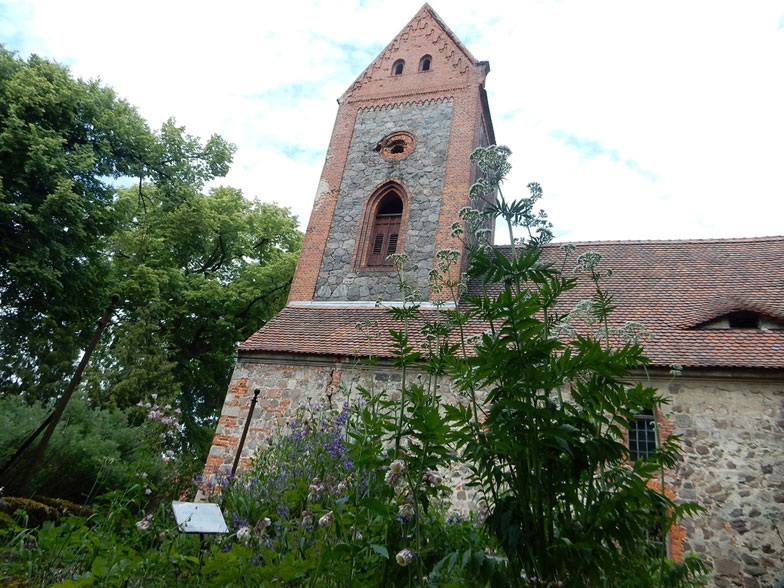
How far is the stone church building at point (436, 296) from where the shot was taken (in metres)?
7.55

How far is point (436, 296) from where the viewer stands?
1103 cm

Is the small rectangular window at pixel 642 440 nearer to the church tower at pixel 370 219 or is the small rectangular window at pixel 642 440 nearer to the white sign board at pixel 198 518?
the church tower at pixel 370 219

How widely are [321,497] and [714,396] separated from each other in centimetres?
719

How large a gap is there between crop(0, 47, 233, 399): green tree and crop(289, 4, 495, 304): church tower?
20.4ft

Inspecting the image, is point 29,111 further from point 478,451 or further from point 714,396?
point 714,396

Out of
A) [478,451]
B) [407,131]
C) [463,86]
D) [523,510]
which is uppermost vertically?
[463,86]

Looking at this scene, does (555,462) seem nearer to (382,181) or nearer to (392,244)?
(392,244)

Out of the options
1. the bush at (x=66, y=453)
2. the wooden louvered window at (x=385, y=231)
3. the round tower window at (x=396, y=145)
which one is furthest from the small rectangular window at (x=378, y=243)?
the bush at (x=66, y=453)

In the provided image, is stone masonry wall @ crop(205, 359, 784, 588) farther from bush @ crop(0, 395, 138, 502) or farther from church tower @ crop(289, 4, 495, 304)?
church tower @ crop(289, 4, 495, 304)

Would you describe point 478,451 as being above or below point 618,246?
below

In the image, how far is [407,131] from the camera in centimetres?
1445

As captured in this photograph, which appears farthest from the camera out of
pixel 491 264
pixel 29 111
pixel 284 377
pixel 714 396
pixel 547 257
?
pixel 29 111

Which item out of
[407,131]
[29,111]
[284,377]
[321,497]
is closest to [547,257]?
[407,131]

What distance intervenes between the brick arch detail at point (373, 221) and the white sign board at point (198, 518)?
30.8 ft
